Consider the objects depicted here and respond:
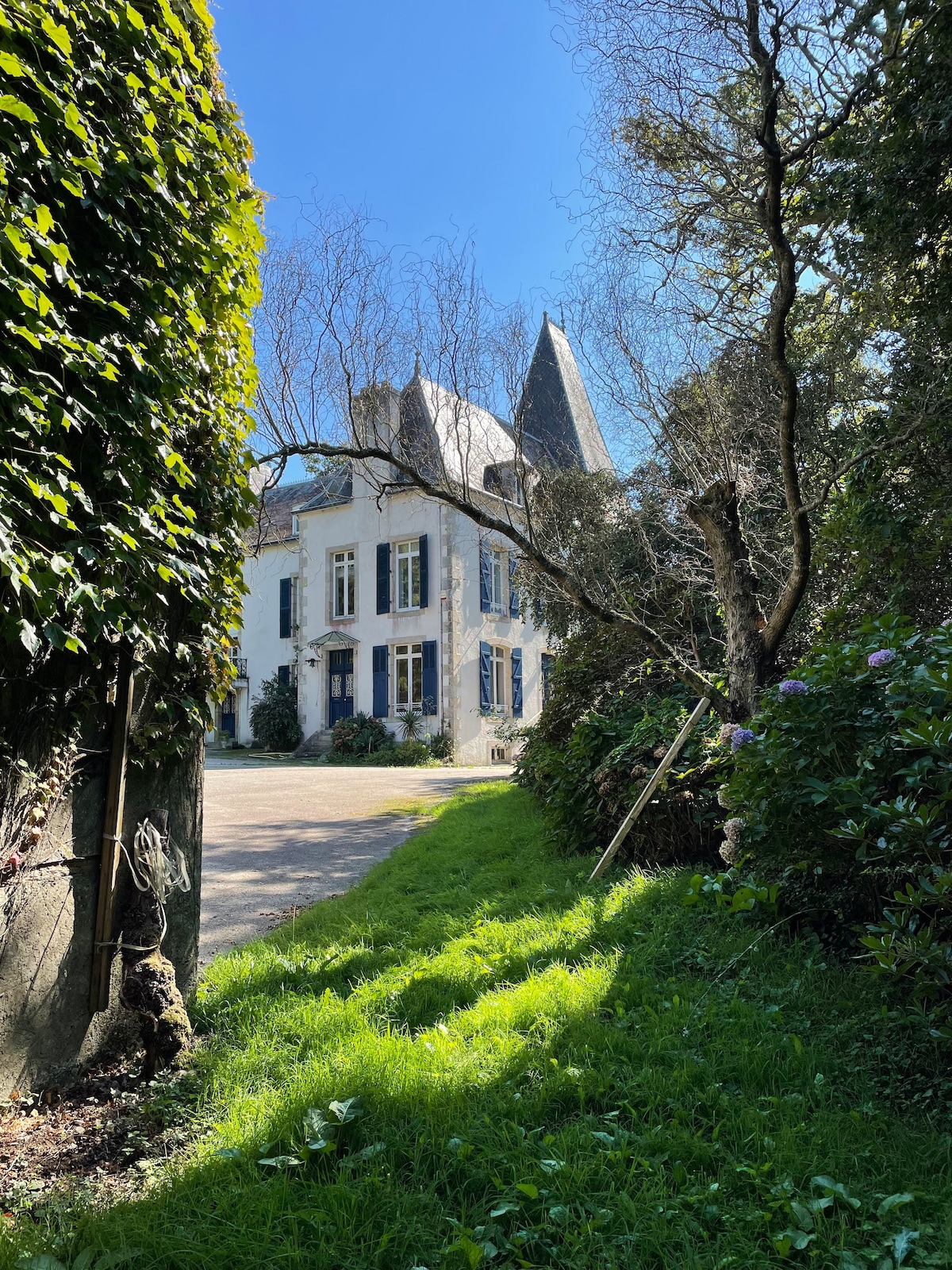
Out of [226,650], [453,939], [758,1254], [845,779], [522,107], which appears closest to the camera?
[758,1254]

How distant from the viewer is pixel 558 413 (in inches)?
253

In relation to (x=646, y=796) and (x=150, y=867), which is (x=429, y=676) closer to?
(x=646, y=796)

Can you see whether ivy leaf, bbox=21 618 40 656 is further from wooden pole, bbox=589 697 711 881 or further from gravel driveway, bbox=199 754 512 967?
wooden pole, bbox=589 697 711 881

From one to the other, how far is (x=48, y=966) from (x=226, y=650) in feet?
4.46

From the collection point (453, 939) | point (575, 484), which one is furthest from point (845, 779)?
point (575, 484)

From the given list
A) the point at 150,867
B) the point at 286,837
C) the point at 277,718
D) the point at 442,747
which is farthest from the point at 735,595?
the point at 277,718

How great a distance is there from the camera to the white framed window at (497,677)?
70.5 feet

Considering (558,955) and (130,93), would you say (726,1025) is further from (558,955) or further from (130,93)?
(130,93)

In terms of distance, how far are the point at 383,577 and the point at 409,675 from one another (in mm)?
2900

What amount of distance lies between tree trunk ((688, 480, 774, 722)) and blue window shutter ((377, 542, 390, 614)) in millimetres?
16584

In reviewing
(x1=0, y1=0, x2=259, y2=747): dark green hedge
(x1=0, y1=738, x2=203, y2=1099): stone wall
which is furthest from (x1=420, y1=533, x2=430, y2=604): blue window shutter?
(x1=0, y1=738, x2=203, y2=1099): stone wall

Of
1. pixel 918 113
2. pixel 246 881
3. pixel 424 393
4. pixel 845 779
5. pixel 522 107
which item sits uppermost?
pixel 522 107

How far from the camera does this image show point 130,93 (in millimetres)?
2455

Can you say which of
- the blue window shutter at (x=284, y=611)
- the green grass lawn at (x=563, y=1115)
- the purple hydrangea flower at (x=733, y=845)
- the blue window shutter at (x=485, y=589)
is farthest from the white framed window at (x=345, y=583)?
the green grass lawn at (x=563, y=1115)
